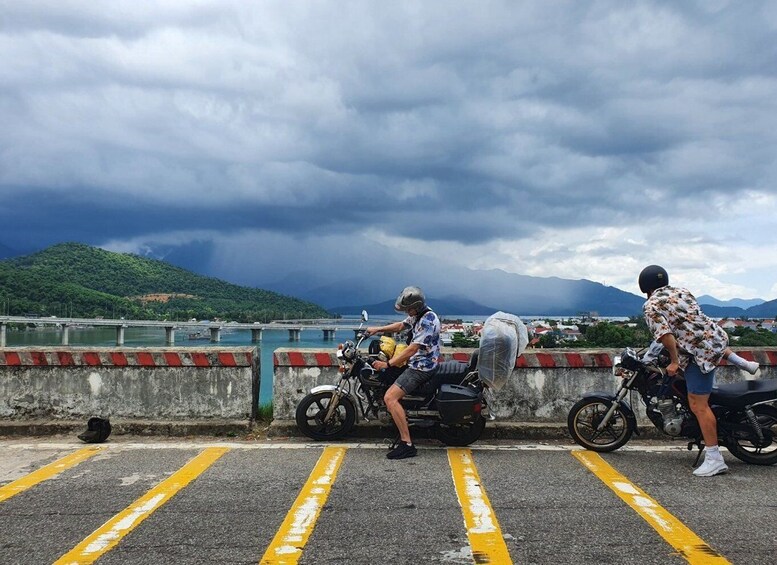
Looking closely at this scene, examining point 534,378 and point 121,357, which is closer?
point 534,378

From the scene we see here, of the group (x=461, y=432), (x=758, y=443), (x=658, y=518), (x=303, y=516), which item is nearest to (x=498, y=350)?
(x=461, y=432)

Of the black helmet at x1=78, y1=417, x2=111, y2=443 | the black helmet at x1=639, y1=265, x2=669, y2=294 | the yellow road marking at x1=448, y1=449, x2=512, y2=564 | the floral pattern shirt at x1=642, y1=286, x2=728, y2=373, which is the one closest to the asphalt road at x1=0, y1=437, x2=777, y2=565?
the yellow road marking at x1=448, y1=449, x2=512, y2=564

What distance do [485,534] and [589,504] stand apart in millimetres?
1083

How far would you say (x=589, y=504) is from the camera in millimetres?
4613

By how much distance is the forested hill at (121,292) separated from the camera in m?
99.5

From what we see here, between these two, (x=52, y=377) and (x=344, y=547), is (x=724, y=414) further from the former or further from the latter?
(x=52, y=377)

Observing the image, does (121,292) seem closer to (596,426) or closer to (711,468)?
(596,426)

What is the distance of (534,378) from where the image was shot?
24.5ft

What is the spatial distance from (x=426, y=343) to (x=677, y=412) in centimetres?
251

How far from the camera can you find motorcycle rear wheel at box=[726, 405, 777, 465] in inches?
229

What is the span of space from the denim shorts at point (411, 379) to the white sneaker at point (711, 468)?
2630 mm

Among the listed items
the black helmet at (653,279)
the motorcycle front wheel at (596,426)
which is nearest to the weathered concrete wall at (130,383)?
the motorcycle front wheel at (596,426)

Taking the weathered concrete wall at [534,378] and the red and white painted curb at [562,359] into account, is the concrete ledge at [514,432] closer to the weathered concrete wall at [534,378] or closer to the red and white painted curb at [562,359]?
the weathered concrete wall at [534,378]

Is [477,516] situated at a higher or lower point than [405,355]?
lower
